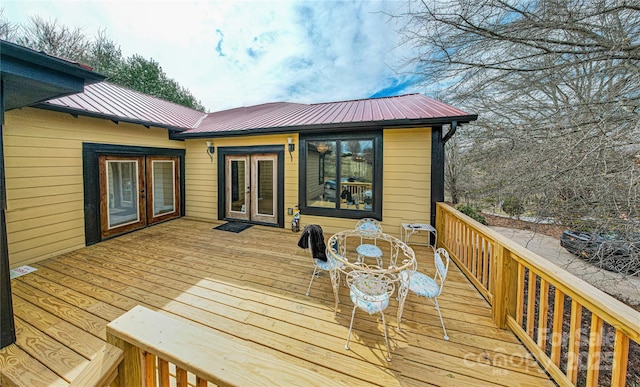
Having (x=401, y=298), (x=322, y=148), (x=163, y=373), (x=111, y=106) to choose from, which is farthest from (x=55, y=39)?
(x=401, y=298)

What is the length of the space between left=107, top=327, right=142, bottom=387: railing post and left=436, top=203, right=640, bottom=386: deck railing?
2.34 meters

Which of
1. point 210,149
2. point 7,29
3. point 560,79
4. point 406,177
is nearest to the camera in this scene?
point 560,79

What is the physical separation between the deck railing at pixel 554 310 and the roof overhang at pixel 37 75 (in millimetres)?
4406

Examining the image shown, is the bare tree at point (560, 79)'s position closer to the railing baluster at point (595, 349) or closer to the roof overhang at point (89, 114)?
the railing baluster at point (595, 349)

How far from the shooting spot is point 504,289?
7.75 ft

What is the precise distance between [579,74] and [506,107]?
1485mm

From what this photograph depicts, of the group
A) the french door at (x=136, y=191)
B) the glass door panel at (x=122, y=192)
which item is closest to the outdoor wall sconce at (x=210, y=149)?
the french door at (x=136, y=191)

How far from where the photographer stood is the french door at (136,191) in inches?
191

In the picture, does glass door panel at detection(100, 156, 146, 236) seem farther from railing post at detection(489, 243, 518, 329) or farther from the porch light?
railing post at detection(489, 243, 518, 329)

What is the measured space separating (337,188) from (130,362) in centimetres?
463

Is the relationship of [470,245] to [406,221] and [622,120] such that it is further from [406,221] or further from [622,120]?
[622,120]

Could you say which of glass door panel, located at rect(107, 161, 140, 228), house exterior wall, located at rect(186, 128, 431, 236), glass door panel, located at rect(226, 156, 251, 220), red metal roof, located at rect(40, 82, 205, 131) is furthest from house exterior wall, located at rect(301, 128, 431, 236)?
glass door panel, located at rect(107, 161, 140, 228)

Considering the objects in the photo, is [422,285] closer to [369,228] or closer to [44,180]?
[369,228]

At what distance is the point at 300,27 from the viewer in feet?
21.2
